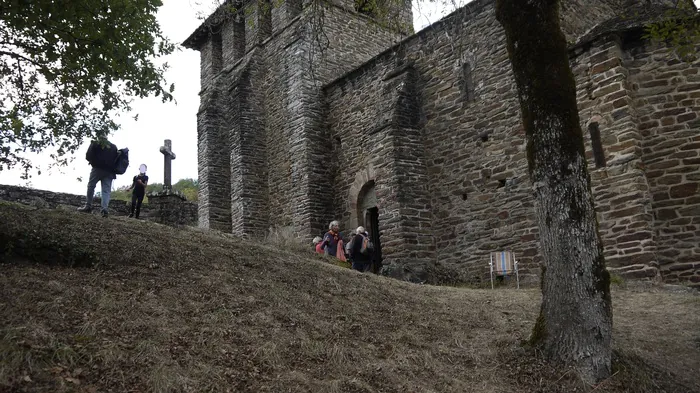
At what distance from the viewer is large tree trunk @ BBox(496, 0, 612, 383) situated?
5.24m

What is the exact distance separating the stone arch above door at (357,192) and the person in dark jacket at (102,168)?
713 cm

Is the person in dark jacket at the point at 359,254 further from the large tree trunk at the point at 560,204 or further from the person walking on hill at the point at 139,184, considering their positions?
the large tree trunk at the point at 560,204

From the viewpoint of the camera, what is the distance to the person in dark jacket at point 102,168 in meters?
9.91

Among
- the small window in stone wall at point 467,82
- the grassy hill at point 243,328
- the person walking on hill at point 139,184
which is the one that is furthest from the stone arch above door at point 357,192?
the grassy hill at point 243,328

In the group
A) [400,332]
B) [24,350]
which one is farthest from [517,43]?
[24,350]

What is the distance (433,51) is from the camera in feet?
46.9

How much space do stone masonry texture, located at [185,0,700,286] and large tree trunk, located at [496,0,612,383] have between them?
5.88 feet

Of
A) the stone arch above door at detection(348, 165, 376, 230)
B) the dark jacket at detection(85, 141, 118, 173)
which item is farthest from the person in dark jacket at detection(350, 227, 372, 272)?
the dark jacket at detection(85, 141, 118, 173)

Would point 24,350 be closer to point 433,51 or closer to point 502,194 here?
point 502,194

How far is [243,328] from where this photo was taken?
207 inches

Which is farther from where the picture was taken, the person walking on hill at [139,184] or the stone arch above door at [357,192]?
the stone arch above door at [357,192]

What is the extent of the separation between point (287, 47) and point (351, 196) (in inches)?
232

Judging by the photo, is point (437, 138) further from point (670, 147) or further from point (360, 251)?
point (670, 147)

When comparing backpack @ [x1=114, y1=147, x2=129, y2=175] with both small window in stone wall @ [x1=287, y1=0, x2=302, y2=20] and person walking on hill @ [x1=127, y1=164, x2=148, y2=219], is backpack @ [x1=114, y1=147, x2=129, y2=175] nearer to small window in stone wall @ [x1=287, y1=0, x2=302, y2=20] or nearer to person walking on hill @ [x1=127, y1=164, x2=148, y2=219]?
person walking on hill @ [x1=127, y1=164, x2=148, y2=219]
